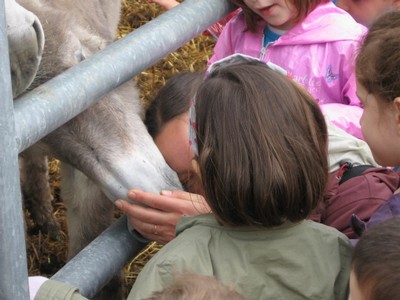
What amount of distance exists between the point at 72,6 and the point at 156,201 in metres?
0.94

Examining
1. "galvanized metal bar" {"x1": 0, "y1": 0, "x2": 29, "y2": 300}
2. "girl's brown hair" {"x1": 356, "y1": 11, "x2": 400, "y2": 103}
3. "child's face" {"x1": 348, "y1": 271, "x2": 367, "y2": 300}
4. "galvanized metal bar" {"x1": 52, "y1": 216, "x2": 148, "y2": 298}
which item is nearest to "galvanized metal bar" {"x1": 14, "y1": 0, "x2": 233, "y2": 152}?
"galvanized metal bar" {"x1": 0, "y1": 0, "x2": 29, "y2": 300}

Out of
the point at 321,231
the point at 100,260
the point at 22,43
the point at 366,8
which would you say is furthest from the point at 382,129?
the point at 366,8

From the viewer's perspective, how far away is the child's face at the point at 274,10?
95.4 inches

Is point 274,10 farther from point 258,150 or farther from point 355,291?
point 355,291

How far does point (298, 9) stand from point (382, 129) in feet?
2.63

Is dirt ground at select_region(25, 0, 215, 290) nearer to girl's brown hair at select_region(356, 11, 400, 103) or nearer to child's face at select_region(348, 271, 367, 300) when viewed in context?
girl's brown hair at select_region(356, 11, 400, 103)

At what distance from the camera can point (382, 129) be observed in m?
1.76

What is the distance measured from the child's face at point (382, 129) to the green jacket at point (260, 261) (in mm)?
277

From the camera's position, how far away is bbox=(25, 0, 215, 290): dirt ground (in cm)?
318

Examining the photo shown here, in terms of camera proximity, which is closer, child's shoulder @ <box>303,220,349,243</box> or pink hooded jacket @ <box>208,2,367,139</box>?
child's shoulder @ <box>303,220,349,243</box>

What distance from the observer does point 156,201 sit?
1.90 metres

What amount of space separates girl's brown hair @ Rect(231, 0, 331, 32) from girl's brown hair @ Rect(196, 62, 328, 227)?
90cm

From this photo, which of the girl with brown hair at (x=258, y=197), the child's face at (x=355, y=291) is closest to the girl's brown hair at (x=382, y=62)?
the girl with brown hair at (x=258, y=197)

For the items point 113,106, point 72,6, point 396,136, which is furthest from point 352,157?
point 72,6
